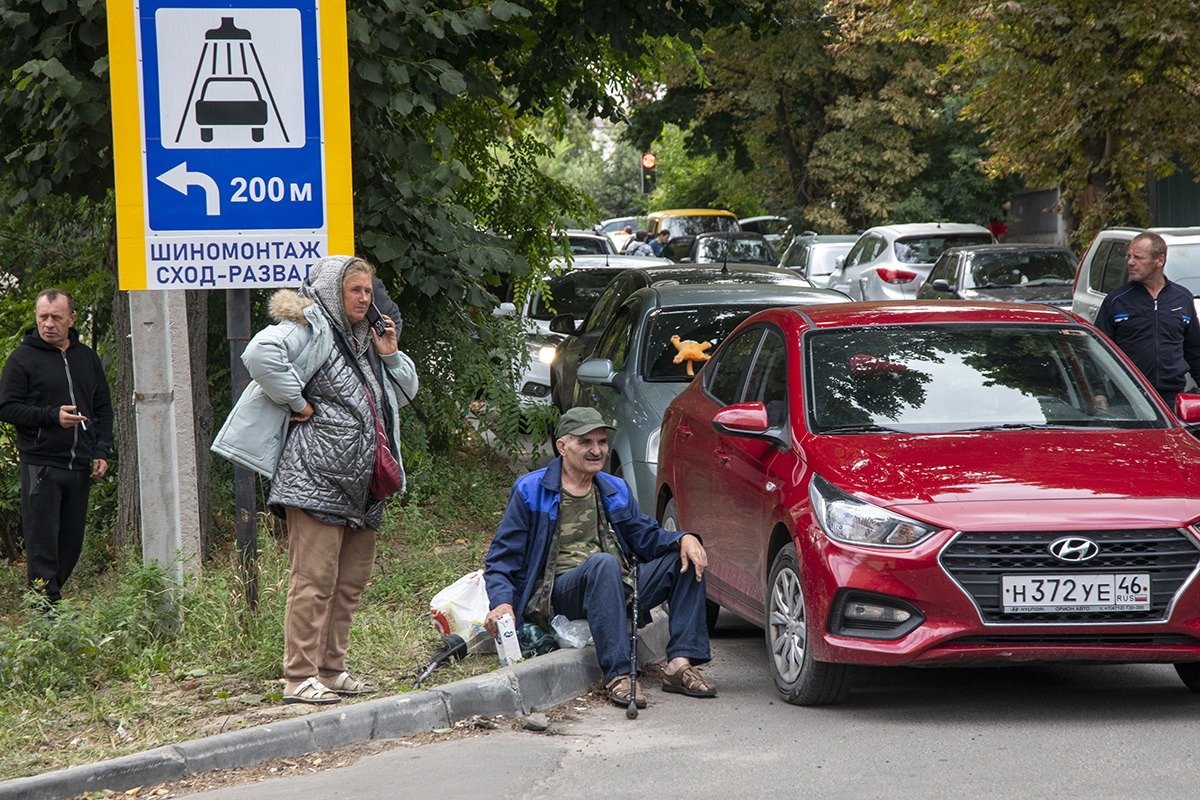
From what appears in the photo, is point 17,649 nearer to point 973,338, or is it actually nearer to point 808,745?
point 808,745

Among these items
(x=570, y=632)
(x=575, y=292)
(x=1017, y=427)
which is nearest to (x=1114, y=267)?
(x=575, y=292)

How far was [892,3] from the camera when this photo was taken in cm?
2528

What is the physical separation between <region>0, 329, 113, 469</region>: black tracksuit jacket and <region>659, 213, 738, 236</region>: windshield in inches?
1453

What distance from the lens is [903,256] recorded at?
26.6 metres

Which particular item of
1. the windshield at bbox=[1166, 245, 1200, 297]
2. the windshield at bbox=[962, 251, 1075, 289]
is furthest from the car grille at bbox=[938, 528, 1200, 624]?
the windshield at bbox=[962, 251, 1075, 289]

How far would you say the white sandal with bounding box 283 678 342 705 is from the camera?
670 centimetres

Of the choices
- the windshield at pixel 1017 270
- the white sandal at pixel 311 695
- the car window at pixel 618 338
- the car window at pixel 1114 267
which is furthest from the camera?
the windshield at pixel 1017 270

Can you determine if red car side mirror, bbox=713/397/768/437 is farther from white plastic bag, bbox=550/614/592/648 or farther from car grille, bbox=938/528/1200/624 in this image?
car grille, bbox=938/528/1200/624

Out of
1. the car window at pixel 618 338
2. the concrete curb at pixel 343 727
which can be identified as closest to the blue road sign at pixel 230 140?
the concrete curb at pixel 343 727

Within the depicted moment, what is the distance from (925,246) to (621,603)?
20.5 meters

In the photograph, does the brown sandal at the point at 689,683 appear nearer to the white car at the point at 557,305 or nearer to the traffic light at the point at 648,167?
the white car at the point at 557,305

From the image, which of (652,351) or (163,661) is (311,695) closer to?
(163,661)

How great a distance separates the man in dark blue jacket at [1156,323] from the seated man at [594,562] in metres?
4.27

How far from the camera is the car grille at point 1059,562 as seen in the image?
630 cm
